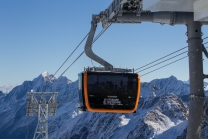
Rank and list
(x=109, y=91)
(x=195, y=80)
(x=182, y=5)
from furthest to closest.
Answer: (x=109, y=91) < (x=195, y=80) < (x=182, y=5)

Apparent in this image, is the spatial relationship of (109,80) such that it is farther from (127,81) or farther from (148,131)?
(148,131)

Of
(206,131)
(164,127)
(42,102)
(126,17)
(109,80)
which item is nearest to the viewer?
(126,17)

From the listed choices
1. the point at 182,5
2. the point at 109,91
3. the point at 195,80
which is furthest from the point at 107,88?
the point at 182,5

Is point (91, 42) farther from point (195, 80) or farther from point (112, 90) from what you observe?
point (195, 80)

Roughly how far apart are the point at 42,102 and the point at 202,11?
91.0 ft

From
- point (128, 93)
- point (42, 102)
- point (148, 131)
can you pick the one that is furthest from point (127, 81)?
→ point (148, 131)

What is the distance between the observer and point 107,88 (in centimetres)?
1293

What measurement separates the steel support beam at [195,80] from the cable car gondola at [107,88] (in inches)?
121

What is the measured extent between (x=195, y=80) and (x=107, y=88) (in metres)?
3.83

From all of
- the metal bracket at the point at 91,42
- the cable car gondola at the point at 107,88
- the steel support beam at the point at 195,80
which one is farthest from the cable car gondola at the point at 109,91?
the steel support beam at the point at 195,80

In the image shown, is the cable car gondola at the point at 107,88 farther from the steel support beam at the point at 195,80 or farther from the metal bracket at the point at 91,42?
the steel support beam at the point at 195,80

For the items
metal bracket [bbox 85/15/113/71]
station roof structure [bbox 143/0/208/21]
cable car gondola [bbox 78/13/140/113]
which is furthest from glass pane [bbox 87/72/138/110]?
station roof structure [bbox 143/0/208/21]

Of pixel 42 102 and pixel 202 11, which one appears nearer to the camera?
pixel 202 11

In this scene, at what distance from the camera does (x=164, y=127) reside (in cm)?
18838
